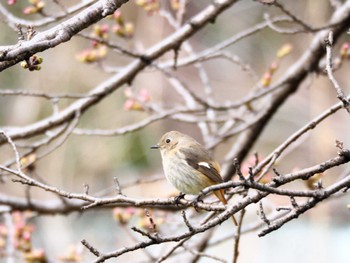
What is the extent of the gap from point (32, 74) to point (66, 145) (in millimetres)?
1233

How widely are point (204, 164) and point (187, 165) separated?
102 millimetres

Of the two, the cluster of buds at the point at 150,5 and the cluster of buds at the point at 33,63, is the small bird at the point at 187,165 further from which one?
the cluster of buds at the point at 33,63

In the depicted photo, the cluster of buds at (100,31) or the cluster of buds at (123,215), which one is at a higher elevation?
the cluster of buds at (100,31)

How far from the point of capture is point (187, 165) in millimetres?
3555

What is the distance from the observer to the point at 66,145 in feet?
34.3

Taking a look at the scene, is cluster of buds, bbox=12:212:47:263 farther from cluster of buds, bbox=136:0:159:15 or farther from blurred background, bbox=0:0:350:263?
blurred background, bbox=0:0:350:263

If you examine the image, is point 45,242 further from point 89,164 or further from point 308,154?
point 308,154

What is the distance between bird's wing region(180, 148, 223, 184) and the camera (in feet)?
11.0

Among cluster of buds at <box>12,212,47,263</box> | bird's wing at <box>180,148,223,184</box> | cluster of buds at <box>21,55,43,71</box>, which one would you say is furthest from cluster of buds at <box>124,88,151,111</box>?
cluster of buds at <box>21,55,43,71</box>

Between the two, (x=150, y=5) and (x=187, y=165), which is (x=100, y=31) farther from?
(x=187, y=165)

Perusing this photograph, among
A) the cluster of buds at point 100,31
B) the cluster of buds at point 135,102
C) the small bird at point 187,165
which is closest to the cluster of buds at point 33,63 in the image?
the small bird at point 187,165

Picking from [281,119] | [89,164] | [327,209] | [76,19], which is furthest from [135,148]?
[76,19]

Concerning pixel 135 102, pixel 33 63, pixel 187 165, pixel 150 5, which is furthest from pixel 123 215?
pixel 33 63

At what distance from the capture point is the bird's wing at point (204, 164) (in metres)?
3.35
